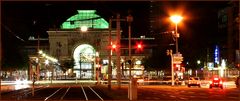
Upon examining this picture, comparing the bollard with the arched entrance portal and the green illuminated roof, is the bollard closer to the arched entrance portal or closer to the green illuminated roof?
the arched entrance portal

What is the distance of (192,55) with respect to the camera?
12762cm

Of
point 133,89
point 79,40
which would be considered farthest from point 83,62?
point 133,89

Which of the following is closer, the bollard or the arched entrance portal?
the bollard

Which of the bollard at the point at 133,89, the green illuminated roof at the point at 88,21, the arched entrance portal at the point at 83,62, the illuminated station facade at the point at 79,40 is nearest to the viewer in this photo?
the bollard at the point at 133,89

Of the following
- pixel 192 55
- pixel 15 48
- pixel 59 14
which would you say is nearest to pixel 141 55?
pixel 59 14

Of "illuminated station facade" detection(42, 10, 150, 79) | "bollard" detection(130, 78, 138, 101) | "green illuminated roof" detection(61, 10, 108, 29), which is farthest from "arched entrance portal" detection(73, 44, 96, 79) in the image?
"bollard" detection(130, 78, 138, 101)

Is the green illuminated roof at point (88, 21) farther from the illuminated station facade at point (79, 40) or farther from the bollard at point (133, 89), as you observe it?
the bollard at point (133, 89)

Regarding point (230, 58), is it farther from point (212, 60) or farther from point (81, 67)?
point (81, 67)

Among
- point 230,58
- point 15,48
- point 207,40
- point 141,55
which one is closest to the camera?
point 15,48

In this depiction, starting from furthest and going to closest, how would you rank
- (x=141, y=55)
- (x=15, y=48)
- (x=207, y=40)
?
(x=141, y=55) < (x=207, y=40) < (x=15, y=48)

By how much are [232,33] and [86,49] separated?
75.9m

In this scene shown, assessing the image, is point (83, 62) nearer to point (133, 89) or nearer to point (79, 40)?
point (79, 40)

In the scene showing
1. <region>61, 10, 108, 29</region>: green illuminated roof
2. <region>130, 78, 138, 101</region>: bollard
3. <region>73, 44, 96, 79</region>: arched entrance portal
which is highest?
<region>61, 10, 108, 29</region>: green illuminated roof

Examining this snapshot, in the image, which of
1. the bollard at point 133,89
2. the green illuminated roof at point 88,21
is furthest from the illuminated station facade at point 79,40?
the bollard at point 133,89
